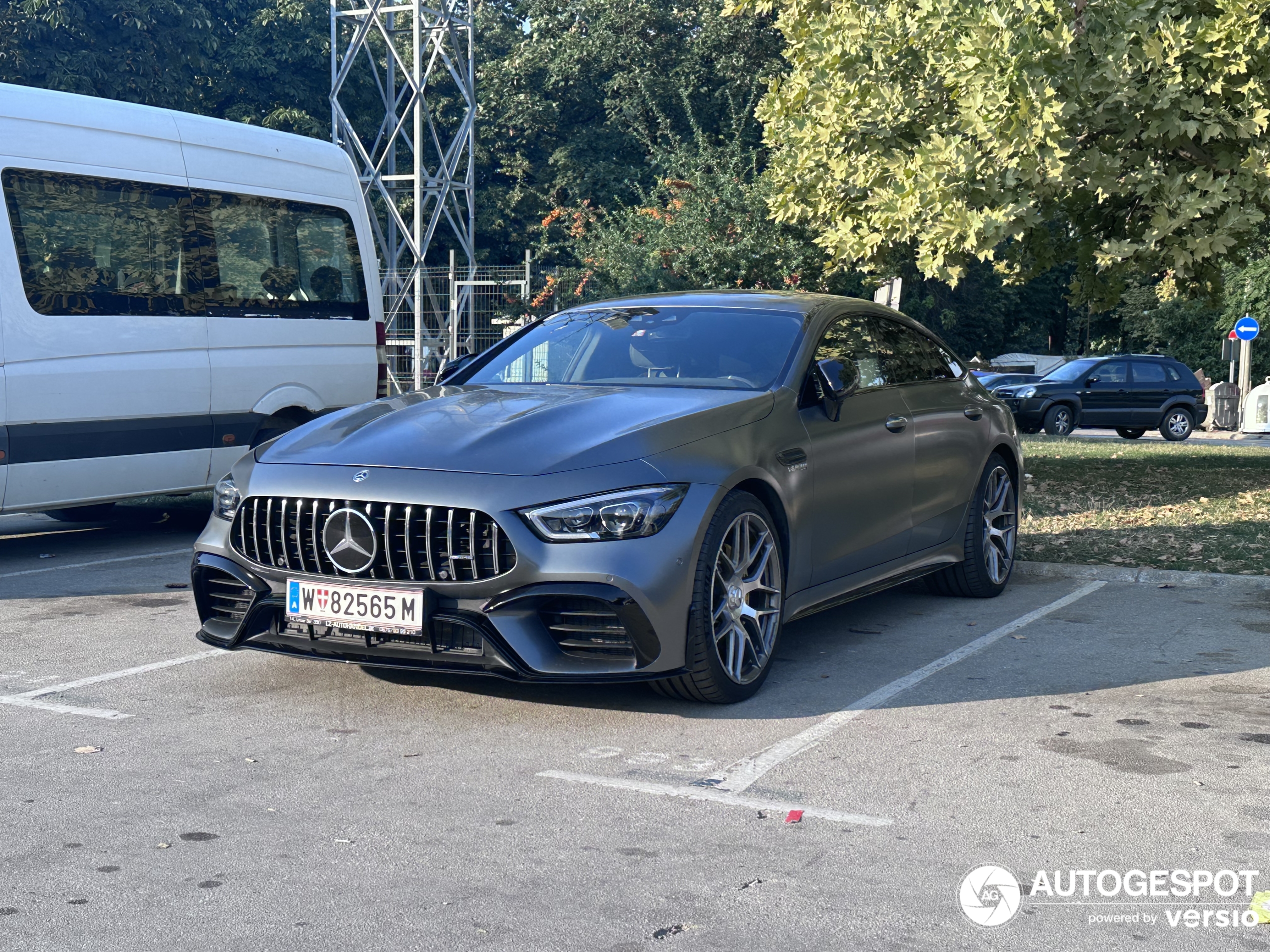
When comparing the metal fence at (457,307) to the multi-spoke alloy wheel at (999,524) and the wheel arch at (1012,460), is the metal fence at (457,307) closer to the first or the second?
the wheel arch at (1012,460)

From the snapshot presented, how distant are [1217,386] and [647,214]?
59.1 ft

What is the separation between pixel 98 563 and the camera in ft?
29.8

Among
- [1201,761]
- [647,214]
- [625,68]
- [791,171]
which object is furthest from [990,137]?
[625,68]

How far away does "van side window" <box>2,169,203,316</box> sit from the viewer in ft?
28.9

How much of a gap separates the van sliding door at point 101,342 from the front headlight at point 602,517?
4921 millimetres

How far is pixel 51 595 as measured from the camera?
25.6ft

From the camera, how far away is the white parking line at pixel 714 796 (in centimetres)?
417

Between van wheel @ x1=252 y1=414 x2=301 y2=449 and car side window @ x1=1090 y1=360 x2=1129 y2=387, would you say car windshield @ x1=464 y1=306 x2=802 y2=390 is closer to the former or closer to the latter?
van wheel @ x1=252 y1=414 x2=301 y2=449

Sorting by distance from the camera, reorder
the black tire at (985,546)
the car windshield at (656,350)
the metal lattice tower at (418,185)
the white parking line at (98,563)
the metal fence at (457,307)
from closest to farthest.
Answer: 1. the car windshield at (656,350)
2. the black tire at (985,546)
3. the white parking line at (98,563)
4. the metal fence at (457,307)
5. the metal lattice tower at (418,185)

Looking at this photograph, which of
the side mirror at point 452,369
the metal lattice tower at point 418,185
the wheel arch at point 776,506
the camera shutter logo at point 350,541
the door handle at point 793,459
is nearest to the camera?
the camera shutter logo at point 350,541

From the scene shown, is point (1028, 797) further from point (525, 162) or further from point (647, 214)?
point (525, 162)

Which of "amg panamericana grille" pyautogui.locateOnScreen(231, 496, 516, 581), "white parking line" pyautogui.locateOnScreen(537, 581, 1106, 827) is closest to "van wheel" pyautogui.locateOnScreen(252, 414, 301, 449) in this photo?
"amg panamericana grille" pyautogui.locateOnScreen(231, 496, 516, 581)

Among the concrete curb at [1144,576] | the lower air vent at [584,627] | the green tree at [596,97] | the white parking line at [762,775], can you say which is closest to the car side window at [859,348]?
the white parking line at [762,775]

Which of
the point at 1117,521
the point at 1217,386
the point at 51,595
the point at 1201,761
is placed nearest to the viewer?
the point at 1201,761
